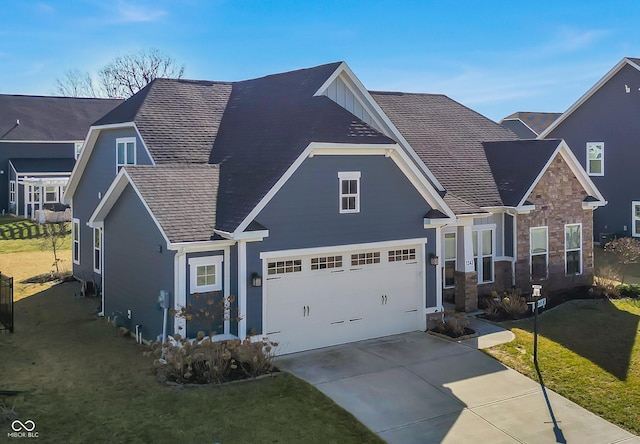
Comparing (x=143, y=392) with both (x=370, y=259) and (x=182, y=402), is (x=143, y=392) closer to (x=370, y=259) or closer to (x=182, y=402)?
(x=182, y=402)

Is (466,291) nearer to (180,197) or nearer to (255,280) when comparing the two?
(255,280)

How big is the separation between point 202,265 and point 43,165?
109 feet

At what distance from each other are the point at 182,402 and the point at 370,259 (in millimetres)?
6386

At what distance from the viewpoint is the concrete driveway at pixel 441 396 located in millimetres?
11039

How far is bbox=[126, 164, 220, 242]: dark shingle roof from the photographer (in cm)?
1423

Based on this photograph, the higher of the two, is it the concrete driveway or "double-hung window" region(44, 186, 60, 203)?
"double-hung window" region(44, 186, 60, 203)

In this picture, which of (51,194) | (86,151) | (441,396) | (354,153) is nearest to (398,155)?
(354,153)

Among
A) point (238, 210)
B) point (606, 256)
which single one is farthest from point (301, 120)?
point (606, 256)

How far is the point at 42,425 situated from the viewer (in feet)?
35.1

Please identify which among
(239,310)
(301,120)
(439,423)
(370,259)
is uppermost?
(301,120)

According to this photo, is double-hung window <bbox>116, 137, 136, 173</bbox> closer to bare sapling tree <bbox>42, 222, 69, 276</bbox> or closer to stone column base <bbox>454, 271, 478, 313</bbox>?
bare sapling tree <bbox>42, 222, 69, 276</bbox>

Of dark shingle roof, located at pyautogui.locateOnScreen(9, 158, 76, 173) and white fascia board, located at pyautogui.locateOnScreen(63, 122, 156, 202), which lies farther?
dark shingle roof, located at pyautogui.locateOnScreen(9, 158, 76, 173)

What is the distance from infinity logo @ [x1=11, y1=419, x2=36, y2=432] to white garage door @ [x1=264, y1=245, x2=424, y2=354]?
5.55 metres

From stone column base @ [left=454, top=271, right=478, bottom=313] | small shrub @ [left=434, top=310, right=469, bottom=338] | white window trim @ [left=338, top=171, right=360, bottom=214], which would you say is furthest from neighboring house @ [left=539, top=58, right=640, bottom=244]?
white window trim @ [left=338, top=171, right=360, bottom=214]
